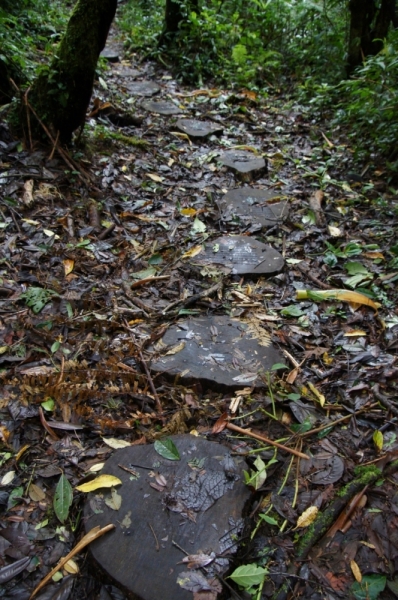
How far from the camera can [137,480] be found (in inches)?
78.2

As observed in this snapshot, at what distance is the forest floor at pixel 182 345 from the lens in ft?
6.15

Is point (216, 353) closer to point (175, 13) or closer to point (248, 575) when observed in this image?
point (248, 575)

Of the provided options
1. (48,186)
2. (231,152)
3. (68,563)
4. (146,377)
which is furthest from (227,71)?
(68,563)

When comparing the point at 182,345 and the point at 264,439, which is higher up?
the point at 182,345

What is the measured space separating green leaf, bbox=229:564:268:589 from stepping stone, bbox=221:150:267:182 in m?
3.84

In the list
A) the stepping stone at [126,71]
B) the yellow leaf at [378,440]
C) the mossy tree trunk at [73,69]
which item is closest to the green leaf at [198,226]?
the mossy tree trunk at [73,69]

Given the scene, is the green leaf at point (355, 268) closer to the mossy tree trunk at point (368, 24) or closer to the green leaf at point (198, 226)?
the green leaf at point (198, 226)

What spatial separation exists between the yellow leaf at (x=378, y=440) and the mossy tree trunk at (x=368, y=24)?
18.8 ft

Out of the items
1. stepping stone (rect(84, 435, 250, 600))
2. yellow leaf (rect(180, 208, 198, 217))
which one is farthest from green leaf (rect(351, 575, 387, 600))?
yellow leaf (rect(180, 208, 198, 217))

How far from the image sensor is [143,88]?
6926mm

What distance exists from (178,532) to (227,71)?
284 inches

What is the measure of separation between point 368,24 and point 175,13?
10.9ft

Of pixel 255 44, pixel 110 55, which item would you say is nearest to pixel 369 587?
pixel 255 44

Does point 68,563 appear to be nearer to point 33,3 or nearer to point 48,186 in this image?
point 48,186
